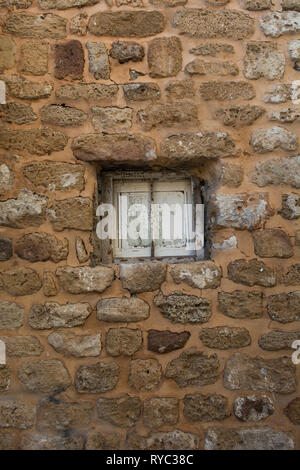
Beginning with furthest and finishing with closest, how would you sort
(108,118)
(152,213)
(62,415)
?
(152,213) < (108,118) < (62,415)

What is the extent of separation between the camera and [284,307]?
6.36 feet

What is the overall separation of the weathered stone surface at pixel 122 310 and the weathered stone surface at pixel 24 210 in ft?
1.70

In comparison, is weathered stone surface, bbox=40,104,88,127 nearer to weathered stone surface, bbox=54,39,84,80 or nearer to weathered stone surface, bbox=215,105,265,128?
weathered stone surface, bbox=54,39,84,80

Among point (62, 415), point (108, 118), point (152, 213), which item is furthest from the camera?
point (152, 213)

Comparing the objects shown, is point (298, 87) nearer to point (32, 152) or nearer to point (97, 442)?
point (32, 152)

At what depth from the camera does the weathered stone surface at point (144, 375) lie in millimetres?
1898

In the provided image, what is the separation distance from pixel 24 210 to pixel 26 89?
0.60 m

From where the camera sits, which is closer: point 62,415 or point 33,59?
point 62,415

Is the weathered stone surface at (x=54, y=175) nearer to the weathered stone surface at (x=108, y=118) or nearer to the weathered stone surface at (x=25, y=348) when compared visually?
the weathered stone surface at (x=108, y=118)

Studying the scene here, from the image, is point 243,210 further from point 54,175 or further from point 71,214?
point 54,175

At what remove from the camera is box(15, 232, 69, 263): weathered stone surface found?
6.34 feet

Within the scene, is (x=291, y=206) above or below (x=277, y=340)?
above

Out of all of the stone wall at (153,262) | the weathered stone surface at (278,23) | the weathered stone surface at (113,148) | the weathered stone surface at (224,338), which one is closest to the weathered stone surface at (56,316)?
the stone wall at (153,262)

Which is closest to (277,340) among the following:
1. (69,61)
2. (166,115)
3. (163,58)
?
(166,115)
